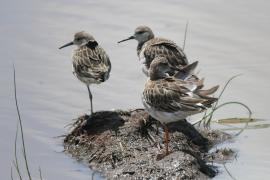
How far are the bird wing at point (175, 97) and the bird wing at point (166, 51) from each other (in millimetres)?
1611

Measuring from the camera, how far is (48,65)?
12.3 meters

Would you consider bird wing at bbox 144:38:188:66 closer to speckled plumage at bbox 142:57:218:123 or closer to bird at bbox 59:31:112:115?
bird at bbox 59:31:112:115

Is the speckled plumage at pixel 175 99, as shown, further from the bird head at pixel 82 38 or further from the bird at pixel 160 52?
the bird head at pixel 82 38

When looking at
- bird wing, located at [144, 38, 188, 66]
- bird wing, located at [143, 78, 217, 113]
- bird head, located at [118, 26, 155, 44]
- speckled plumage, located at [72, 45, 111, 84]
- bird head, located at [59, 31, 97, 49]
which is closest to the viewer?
bird wing, located at [143, 78, 217, 113]

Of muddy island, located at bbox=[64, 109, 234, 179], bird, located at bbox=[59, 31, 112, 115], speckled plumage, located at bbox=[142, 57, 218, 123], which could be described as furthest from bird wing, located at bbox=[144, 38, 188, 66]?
speckled plumage, located at bbox=[142, 57, 218, 123]

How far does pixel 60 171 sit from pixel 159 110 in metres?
1.43

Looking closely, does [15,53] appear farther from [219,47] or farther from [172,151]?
[172,151]

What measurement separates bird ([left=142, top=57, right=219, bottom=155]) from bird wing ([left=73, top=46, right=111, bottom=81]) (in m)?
1.30

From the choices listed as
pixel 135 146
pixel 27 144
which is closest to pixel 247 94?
pixel 135 146

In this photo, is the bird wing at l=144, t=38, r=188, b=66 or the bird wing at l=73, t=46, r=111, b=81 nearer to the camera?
the bird wing at l=73, t=46, r=111, b=81

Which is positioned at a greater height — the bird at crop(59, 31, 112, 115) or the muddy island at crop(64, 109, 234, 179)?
the bird at crop(59, 31, 112, 115)

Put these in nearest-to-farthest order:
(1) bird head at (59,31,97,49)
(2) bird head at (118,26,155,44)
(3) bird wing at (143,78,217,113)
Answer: (3) bird wing at (143,78,217,113), (1) bird head at (59,31,97,49), (2) bird head at (118,26,155,44)

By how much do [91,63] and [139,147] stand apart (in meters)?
1.97

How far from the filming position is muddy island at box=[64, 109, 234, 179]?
8.92m
